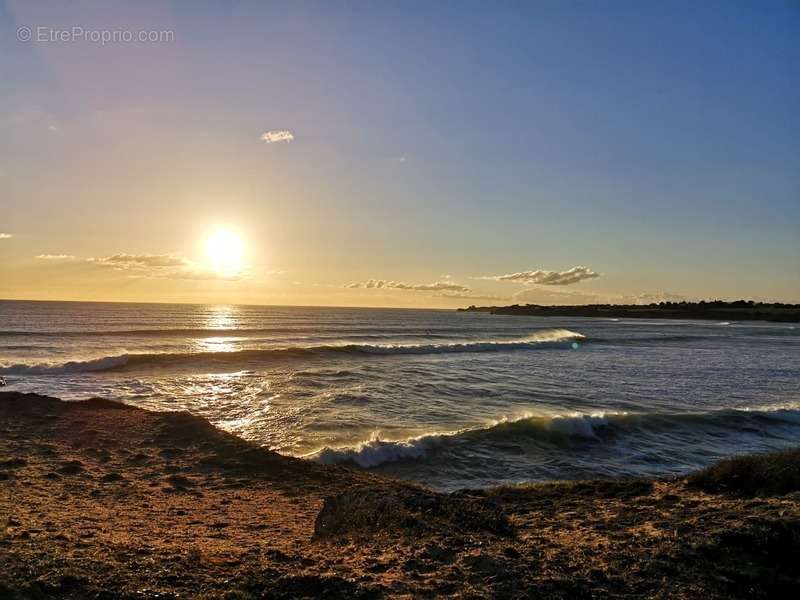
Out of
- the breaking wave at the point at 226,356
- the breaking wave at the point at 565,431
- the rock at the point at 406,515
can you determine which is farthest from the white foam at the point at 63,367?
the rock at the point at 406,515

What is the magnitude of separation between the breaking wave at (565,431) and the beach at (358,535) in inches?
47.3

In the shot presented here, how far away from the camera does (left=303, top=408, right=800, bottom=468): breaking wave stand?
11219mm

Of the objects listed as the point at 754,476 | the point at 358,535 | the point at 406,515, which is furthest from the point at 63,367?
the point at 754,476

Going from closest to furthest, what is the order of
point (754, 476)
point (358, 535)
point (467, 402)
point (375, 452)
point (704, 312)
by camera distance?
point (358, 535) → point (754, 476) → point (375, 452) → point (467, 402) → point (704, 312)

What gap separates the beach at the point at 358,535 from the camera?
4.41 metres

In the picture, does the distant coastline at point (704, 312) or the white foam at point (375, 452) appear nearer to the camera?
the white foam at point (375, 452)

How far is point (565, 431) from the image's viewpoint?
13.4 m

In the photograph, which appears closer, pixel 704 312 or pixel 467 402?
pixel 467 402

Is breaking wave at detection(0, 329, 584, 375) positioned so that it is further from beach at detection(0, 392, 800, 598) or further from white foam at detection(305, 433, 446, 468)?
white foam at detection(305, 433, 446, 468)

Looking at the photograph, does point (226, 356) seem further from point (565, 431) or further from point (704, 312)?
point (704, 312)

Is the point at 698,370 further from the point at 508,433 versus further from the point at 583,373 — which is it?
the point at 508,433

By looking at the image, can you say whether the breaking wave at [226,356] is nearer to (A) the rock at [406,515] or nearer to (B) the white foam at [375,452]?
(B) the white foam at [375,452]

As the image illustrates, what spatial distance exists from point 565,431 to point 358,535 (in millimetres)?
8929

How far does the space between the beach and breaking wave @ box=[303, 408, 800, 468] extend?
1.20 m
